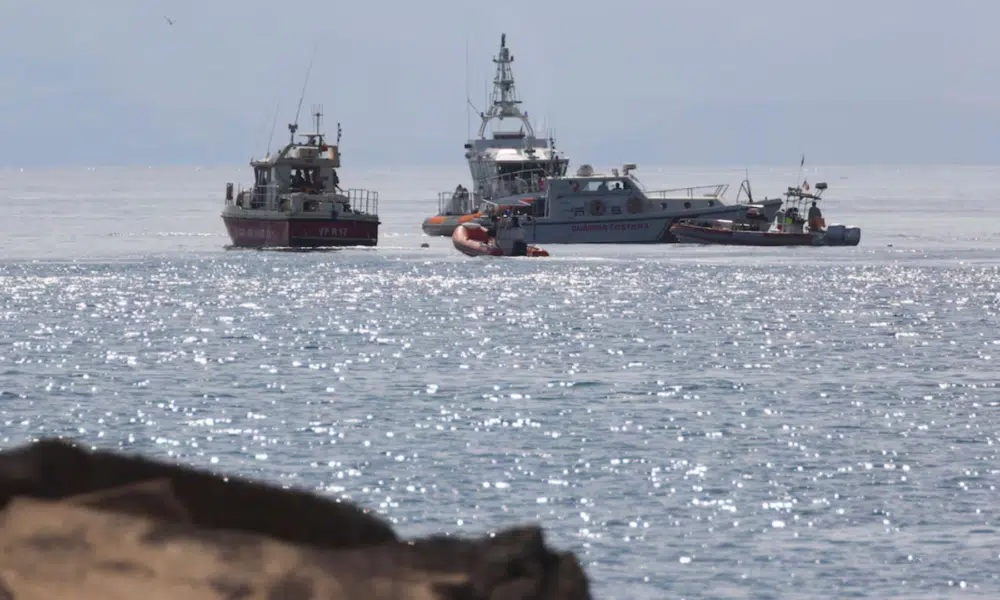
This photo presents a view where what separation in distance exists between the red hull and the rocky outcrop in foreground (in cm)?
8496

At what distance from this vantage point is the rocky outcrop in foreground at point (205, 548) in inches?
107

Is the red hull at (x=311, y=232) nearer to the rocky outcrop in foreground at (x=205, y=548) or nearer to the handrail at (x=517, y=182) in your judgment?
the handrail at (x=517, y=182)

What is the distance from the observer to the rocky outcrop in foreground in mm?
2711

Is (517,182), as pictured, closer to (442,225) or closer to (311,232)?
(442,225)

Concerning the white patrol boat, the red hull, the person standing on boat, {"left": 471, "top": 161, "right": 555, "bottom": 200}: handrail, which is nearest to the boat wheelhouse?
the red hull

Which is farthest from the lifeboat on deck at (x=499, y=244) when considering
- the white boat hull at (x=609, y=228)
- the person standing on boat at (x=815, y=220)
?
the person standing on boat at (x=815, y=220)

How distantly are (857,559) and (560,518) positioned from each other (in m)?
3.69

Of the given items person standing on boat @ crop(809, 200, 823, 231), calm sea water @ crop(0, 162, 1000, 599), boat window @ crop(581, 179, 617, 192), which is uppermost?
boat window @ crop(581, 179, 617, 192)

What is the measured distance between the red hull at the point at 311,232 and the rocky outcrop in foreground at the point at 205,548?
85.0 metres

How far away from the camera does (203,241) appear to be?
119m

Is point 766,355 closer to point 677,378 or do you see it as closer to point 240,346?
point 677,378

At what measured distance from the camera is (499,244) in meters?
89.9

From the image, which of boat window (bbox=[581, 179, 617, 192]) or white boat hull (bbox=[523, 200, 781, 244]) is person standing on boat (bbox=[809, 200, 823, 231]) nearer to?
white boat hull (bbox=[523, 200, 781, 244])

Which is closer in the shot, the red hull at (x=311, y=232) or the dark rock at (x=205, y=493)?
the dark rock at (x=205, y=493)
